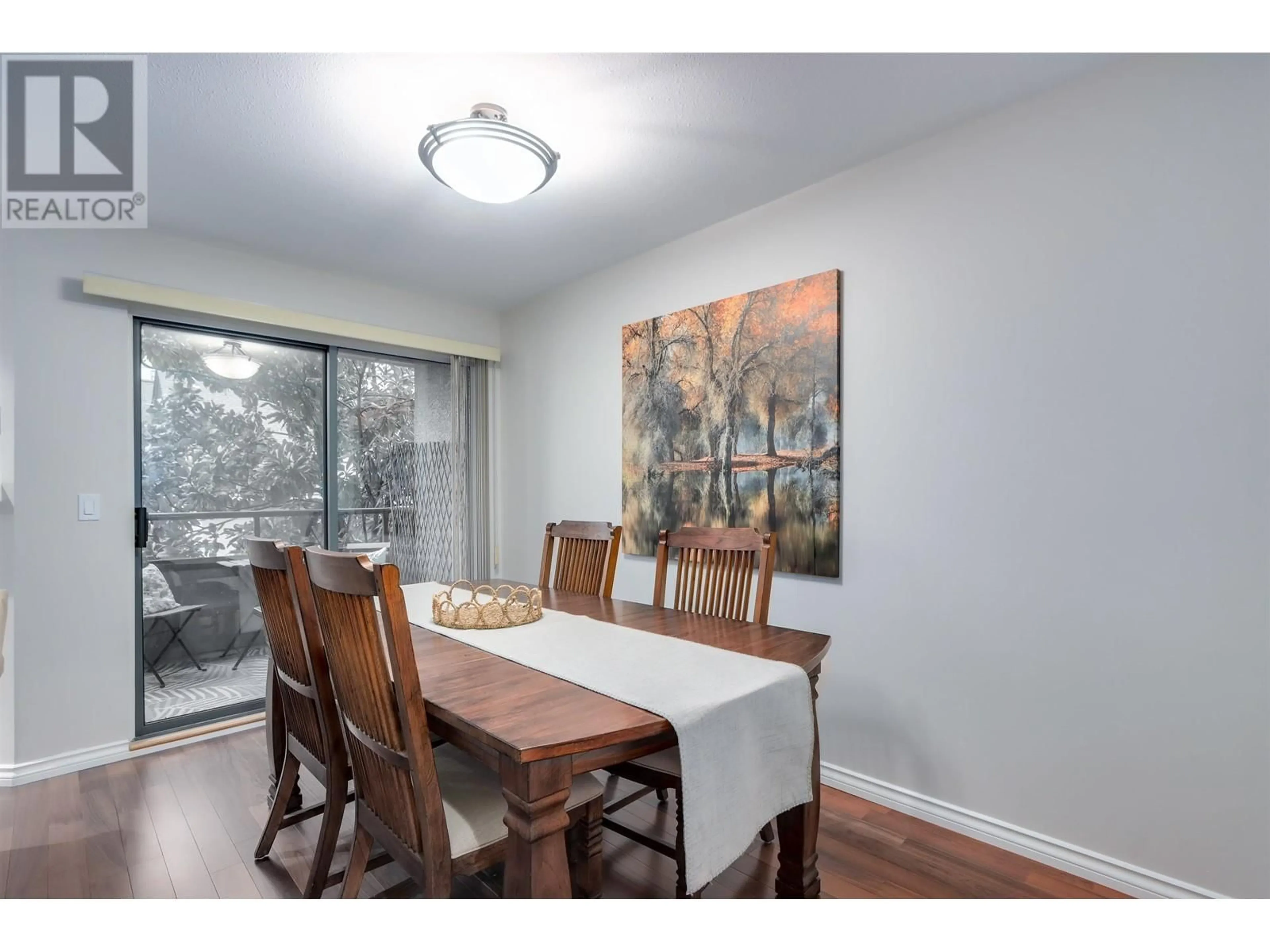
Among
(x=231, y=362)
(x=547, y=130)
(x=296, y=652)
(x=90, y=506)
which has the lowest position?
(x=296, y=652)

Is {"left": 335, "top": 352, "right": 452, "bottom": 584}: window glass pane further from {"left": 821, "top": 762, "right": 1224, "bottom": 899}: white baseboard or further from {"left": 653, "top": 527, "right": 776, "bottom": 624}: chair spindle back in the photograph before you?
{"left": 821, "top": 762, "right": 1224, "bottom": 899}: white baseboard

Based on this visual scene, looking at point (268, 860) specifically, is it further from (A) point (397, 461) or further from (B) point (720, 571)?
(A) point (397, 461)

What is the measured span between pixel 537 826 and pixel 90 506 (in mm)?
2828

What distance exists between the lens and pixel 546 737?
1.10 metres

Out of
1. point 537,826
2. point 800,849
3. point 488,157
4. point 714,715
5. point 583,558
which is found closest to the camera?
point 537,826

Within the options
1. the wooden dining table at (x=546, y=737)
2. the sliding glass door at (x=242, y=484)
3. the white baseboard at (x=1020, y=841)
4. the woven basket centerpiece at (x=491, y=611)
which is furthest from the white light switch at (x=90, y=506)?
the white baseboard at (x=1020, y=841)

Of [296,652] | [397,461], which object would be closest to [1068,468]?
[296,652]

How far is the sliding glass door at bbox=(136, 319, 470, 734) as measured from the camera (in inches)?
121

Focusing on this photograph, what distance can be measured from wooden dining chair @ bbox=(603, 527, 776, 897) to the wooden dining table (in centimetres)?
25

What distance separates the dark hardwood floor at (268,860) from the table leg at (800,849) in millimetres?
199

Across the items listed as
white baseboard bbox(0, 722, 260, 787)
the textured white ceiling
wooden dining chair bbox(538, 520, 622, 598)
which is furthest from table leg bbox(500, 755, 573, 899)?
white baseboard bbox(0, 722, 260, 787)

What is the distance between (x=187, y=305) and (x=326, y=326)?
0.62 m

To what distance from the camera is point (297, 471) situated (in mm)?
3498
